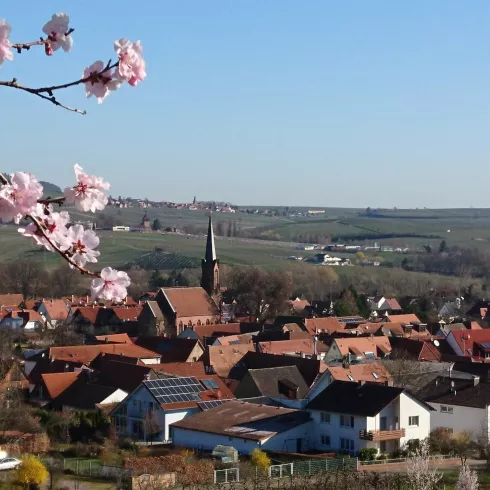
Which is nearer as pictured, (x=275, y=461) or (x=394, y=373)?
(x=275, y=461)

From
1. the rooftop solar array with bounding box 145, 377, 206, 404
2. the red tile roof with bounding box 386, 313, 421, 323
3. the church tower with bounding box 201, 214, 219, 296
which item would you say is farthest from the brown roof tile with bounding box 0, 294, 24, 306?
the rooftop solar array with bounding box 145, 377, 206, 404

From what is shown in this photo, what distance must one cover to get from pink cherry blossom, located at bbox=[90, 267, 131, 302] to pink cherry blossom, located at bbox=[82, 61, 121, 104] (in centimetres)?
69

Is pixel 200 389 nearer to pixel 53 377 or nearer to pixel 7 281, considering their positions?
pixel 53 377

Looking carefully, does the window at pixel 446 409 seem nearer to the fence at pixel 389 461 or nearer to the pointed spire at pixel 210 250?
the fence at pixel 389 461

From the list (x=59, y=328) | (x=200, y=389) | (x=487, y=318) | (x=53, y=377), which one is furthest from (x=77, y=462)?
(x=487, y=318)

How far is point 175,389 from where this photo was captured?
96.5 ft

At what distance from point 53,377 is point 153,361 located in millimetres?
6538

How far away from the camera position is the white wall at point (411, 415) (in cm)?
2656

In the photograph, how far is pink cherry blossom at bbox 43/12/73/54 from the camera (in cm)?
331

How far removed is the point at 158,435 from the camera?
27.8 metres

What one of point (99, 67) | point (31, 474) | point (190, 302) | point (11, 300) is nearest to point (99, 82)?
point (99, 67)

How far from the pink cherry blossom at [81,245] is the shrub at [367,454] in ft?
72.6

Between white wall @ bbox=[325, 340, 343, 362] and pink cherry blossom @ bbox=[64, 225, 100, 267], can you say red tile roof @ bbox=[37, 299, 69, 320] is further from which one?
pink cherry blossom @ bbox=[64, 225, 100, 267]

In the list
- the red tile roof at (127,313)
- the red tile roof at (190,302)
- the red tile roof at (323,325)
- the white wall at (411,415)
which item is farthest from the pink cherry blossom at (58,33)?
the red tile roof at (127,313)
